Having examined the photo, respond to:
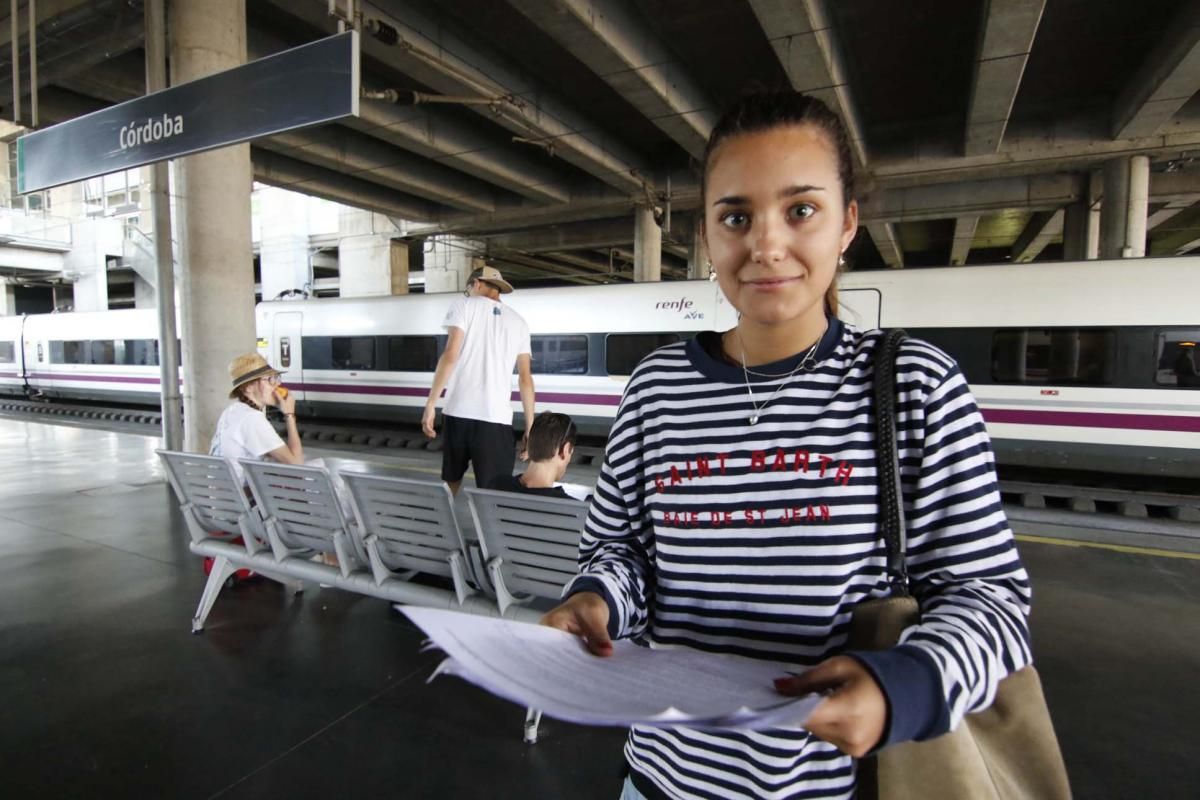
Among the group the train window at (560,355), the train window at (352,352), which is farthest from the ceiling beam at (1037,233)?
the train window at (352,352)

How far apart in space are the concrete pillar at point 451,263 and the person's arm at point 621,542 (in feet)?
78.8

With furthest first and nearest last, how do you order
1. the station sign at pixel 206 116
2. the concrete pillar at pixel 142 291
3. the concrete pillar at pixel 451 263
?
the concrete pillar at pixel 142 291
the concrete pillar at pixel 451 263
the station sign at pixel 206 116

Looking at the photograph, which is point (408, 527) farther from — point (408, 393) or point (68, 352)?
point (68, 352)

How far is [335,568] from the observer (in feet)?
12.8

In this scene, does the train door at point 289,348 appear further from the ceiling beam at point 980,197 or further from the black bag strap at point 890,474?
the black bag strap at point 890,474

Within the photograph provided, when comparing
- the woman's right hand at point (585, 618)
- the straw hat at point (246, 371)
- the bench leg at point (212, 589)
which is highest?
the straw hat at point (246, 371)

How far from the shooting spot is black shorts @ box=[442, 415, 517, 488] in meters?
4.76

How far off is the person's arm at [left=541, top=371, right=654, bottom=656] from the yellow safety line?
6.27 m

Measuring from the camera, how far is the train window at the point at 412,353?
12820 millimetres

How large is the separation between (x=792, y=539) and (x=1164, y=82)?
1352 cm

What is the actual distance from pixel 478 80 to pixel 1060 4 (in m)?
8.73

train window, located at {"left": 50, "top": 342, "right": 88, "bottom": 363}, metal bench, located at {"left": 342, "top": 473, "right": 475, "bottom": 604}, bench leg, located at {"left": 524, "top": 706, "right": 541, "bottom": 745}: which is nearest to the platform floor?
bench leg, located at {"left": 524, "top": 706, "right": 541, "bottom": 745}

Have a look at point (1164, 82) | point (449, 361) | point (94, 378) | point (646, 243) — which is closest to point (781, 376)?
point (449, 361)

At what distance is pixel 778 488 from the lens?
109cm
